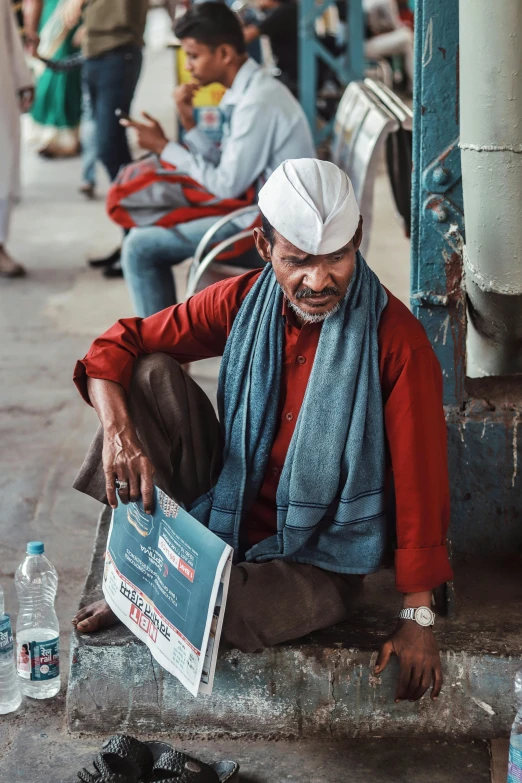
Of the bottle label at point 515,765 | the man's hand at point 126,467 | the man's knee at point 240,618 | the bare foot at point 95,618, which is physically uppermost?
the man's hand at point 126,467

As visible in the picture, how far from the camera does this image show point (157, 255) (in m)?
4.50

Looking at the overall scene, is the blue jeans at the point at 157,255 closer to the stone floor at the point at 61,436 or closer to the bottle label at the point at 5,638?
the stone floor at the point at 61,436

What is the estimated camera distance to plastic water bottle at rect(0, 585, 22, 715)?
103 inches

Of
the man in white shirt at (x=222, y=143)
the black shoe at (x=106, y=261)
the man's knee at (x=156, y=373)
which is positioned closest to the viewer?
the man's knee at (x=156, y=373)

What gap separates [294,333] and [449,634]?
833 millimetres

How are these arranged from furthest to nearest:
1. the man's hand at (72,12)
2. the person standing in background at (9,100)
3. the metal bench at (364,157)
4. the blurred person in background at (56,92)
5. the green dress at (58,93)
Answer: the green dress at (58,93) → the blurred person in background at (56,92) → the man's hand at (72,12) → the person standing in background at (9,100) → the metal bench at (364,157)

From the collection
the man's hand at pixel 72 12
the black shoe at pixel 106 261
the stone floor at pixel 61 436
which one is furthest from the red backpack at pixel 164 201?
the man's hand at pixel 72 12

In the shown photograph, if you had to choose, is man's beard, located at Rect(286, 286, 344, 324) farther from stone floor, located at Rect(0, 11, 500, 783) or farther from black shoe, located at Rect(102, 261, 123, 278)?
black shoe, located at Rect(102, 261, 123, 278)

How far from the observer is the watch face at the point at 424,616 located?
231 cm

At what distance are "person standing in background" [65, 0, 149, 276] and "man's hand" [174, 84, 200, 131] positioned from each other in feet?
5.35

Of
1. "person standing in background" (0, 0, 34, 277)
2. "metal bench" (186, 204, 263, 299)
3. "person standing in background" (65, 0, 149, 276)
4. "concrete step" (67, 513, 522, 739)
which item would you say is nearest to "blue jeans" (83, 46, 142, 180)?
"person standing in background" (65, 0, 149, 276)

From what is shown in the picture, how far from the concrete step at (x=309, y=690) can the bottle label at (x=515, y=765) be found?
304mm

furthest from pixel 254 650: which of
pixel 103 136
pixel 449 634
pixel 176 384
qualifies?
pixel 103 136

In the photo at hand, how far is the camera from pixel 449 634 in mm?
2531
